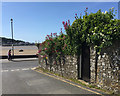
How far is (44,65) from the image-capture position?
35.2ft

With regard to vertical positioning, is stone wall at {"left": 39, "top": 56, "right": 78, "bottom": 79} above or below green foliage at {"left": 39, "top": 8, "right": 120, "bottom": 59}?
below

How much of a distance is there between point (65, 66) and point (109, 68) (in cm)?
341

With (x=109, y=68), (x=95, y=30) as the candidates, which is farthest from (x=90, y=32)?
(x=109, y=68)

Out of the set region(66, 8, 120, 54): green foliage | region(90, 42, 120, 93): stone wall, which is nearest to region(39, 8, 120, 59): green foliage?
region(66, 8, 120, 54): green foliage

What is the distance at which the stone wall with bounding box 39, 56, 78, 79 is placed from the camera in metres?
7.10

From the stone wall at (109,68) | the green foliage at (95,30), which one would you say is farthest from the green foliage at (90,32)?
the stone wall at (109,68)

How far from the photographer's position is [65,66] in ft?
25.7

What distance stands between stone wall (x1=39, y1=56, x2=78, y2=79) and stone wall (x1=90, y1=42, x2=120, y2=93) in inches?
70.6

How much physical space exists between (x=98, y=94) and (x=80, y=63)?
7.56ft

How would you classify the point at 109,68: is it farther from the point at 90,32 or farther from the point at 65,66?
the point at 65,66

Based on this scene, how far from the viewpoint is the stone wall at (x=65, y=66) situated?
7.10 metres

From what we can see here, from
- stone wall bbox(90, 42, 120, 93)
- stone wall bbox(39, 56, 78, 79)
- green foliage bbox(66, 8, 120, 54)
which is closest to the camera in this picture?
stone wall bbox(90, 42, 120, 93)

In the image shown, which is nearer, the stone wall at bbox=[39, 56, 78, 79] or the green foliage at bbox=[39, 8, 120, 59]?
the green foliage at bbox=[39, 8, 120, 59]

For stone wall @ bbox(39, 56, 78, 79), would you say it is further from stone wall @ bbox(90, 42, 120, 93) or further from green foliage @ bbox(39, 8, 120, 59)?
stone wall @ bbox(90, 42, 120, 93)
